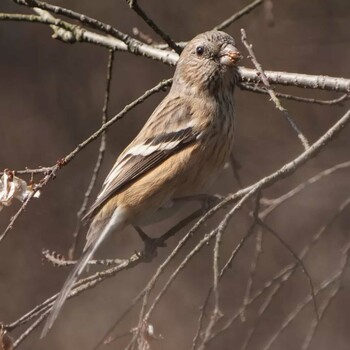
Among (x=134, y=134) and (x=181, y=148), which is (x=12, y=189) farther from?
(x=134, y=134)

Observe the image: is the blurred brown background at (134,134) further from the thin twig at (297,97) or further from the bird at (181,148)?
the thin twig at (297,97)

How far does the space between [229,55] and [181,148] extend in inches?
18.7

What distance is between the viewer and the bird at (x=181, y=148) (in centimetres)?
409

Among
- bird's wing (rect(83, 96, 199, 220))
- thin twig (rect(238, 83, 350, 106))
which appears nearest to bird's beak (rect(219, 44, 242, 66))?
thin twig (rect(238, 83, 350, 106))

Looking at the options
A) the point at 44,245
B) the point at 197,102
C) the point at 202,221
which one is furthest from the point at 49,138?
the point at 202,221

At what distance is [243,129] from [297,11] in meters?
1.28

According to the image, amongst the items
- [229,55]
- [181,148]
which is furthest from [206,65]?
[181,148]

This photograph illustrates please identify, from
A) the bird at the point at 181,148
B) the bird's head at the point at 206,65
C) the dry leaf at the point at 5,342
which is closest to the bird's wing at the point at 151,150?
the bird at the point at 181,148

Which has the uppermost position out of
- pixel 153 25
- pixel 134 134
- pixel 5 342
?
pixel 134 134

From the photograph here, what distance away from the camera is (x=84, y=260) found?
3713 millimetres

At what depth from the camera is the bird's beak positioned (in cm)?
412

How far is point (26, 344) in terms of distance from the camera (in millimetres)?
8414

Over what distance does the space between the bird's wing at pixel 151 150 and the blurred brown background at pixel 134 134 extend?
387cm

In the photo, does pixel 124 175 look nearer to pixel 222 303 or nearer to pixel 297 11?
pixel 222 303
